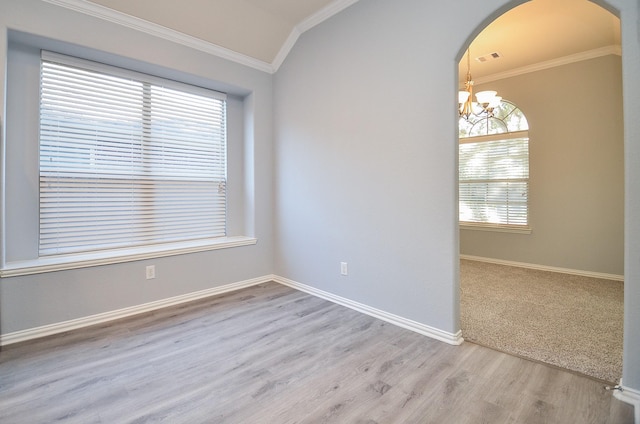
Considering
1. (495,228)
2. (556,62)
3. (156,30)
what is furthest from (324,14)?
(495,228)

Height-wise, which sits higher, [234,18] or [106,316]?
[234,18]

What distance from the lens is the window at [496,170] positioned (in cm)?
453

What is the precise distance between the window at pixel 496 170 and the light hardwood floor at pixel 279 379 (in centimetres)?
331

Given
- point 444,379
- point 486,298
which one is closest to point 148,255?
point 444,379

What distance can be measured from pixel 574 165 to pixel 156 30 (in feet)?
17.3

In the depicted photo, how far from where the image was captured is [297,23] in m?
3.29

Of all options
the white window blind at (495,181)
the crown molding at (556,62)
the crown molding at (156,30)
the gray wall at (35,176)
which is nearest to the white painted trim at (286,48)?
the crown molding at (156,30)

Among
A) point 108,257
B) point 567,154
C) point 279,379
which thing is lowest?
point 279,379

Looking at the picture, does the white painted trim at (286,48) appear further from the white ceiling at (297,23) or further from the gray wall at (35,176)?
the gray wall at (35,176)

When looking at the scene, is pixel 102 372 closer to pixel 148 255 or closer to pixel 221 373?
pixel 221 373

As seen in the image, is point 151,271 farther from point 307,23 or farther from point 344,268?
point 307,23

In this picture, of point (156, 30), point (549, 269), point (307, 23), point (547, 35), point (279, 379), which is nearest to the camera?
point (279, 379)

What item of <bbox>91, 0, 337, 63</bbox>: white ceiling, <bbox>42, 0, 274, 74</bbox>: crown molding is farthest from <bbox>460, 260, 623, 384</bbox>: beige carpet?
<bbox>42, 0, 274, 74</bbox>: crown molding

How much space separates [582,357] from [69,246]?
164 inches
